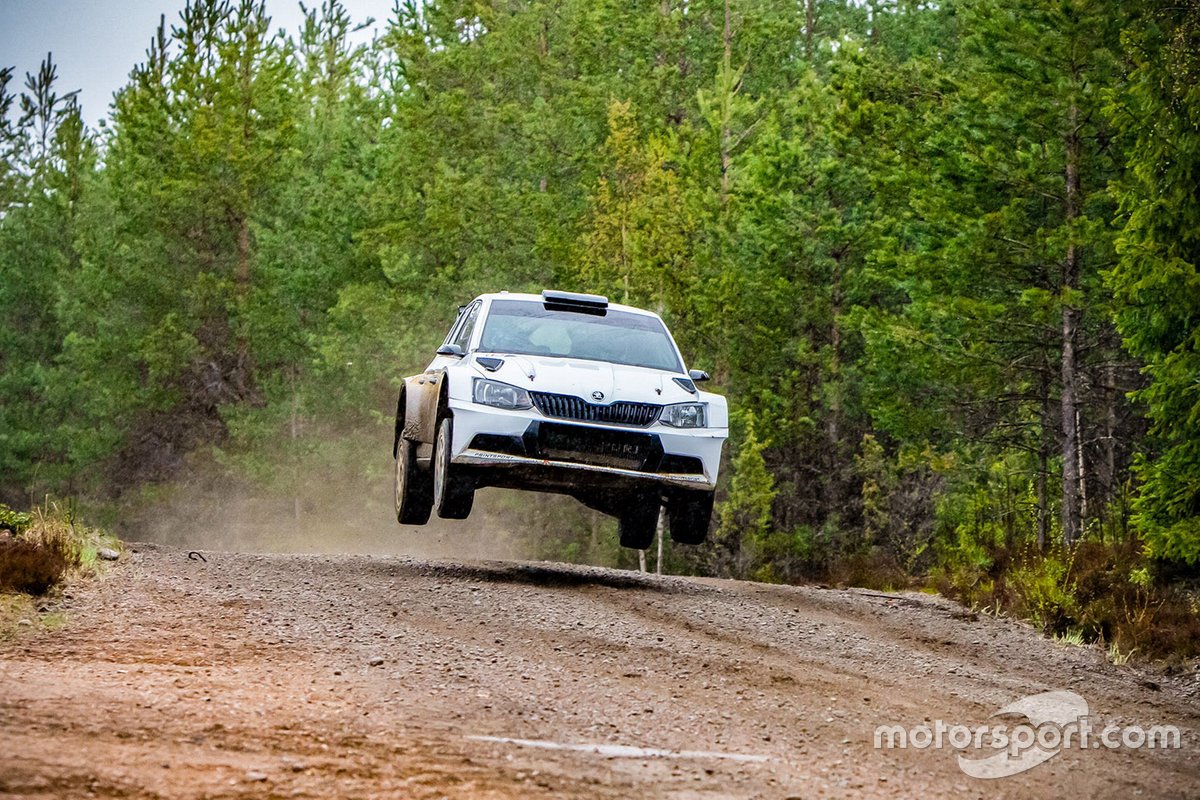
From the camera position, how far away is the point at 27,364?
52625 millimetres

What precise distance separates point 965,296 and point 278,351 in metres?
26.7

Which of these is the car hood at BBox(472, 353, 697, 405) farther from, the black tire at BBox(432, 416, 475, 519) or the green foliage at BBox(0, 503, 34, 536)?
the green foliage at BBox(0, 503, 34, 536)

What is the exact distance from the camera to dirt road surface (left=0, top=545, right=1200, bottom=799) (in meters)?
5.21

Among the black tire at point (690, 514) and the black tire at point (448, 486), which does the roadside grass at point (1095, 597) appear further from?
the black tire at point (448, 486)

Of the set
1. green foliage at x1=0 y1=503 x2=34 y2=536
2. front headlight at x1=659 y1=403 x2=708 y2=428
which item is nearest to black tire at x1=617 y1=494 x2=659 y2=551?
front headlight at x1=659 y1=403 x2=708 y2=428

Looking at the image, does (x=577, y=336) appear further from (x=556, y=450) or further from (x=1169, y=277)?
(x=1169, y=277)

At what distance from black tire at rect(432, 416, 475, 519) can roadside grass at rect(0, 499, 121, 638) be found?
2856mm

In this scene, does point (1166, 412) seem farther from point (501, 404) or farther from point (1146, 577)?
point (501, 404)

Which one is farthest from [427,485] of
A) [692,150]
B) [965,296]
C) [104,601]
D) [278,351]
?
[278,351]

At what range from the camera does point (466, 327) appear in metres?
13.5

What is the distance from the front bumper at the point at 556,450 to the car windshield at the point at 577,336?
1058 mm

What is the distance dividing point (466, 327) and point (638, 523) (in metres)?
2.53

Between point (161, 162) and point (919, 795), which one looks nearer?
point (919, 795)

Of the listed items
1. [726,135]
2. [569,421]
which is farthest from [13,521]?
[726,135]
